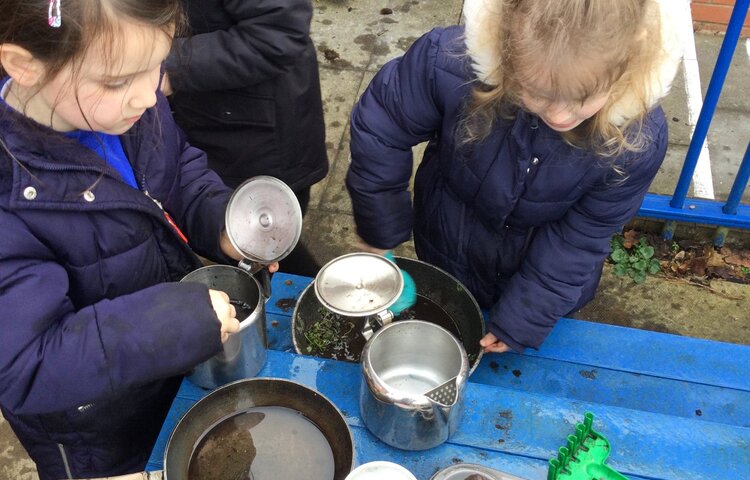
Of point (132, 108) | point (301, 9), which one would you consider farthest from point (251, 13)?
point (132, 108)

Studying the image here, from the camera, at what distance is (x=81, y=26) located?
1014mm

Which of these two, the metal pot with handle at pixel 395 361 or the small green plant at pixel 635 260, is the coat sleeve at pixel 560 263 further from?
the small green plant at pixel 635 260

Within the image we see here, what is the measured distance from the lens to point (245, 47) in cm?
182

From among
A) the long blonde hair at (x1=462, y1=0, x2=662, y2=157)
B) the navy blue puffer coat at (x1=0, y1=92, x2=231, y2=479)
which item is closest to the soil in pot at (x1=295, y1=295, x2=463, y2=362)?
the navy blue puffer coat at (x1=0, y1=92, x2=231, y2=479)

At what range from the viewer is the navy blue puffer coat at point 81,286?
1.10 metres

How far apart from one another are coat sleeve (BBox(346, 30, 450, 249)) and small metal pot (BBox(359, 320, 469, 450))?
50 cm

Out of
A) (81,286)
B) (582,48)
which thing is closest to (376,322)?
(81,286)

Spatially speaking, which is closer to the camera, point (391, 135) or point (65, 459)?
point (65, 459)

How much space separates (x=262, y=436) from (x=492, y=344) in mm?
734

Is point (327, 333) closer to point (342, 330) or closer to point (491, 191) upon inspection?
point (342, 330)

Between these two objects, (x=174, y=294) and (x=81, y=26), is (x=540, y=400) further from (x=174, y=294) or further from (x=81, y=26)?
(x=81, y=26)

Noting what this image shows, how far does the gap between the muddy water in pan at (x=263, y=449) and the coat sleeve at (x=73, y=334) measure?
0.21 m

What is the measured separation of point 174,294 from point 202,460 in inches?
13.6

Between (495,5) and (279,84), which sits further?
(279,84)
